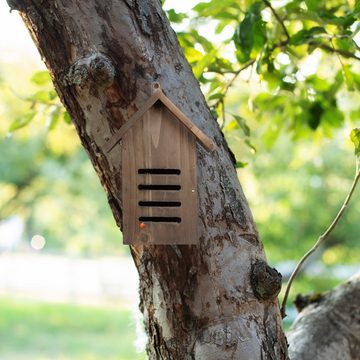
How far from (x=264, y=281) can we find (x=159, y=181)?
198 mm

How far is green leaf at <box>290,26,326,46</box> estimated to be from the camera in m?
1.33

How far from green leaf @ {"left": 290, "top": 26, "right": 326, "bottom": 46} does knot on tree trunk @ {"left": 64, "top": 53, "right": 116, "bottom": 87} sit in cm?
54

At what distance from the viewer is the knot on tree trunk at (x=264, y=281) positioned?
3.16 feet

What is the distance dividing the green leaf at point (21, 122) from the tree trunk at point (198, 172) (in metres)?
0.49

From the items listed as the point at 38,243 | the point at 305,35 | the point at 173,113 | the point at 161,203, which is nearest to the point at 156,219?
the point at 161,203

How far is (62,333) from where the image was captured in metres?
8.09

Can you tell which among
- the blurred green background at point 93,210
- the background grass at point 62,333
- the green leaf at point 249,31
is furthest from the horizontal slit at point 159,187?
the background grass at point 62,333

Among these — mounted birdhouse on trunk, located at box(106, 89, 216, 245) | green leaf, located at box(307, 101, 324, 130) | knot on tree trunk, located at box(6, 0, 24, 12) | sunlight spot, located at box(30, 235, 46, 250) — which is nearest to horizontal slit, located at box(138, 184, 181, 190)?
mounted birdhouse on trunk, located at box(106, 89, 216, 245)

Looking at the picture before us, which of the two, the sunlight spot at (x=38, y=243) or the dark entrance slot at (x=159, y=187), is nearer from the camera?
the dark entrance slot at (x=159, y=187)

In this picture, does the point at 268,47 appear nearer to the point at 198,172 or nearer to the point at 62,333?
the point at 198,172

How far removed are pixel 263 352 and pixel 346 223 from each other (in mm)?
6345

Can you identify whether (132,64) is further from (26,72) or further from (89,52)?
(26,72)

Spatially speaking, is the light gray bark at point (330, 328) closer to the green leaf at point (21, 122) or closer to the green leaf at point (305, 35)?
the green leaf at point (305, 35)

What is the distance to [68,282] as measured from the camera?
1208cm
